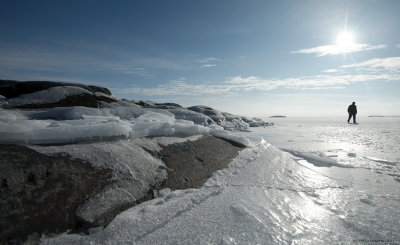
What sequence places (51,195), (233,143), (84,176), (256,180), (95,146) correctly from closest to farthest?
(51,195)
(84,176)
(95,146)
(256,180)
(233,143)

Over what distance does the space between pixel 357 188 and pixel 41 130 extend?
7.44ft

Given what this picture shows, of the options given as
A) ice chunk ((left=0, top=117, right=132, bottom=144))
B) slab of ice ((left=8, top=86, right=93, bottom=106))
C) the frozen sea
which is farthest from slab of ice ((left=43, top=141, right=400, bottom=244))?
slab of ice ((left=8, top=86, right=93, bottom=106))

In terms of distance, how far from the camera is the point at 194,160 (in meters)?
1.83

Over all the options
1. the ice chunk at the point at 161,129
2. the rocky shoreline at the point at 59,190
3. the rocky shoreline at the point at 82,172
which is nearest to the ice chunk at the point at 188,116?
the ice chunk at the point at 161,129

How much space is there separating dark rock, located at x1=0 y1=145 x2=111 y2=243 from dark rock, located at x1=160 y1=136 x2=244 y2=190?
1.69ft

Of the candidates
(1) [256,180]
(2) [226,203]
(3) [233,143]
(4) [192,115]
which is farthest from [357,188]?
(4) [192,115]

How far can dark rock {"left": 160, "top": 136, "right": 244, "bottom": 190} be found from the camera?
4.88ft

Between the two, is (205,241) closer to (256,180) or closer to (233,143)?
(256,180)

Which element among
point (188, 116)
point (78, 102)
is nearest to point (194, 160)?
point (78, 102)

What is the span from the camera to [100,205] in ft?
3.29

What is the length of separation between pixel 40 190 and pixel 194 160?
1.11 meters

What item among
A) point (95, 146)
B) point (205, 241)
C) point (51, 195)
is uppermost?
point (95, 146)

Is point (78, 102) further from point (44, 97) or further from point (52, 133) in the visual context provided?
point (52, 133)

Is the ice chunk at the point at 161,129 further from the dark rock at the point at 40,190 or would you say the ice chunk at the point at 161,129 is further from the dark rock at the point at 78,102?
the dark rock at the point at 78,102
